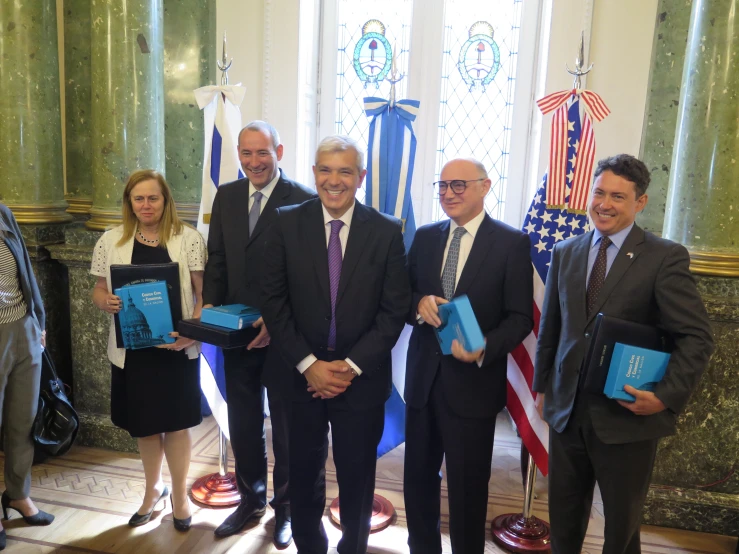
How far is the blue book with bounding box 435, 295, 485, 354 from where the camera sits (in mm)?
2002

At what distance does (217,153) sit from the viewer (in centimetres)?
340

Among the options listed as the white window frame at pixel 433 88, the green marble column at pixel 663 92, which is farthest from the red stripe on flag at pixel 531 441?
the white window frame at pixel 433 88

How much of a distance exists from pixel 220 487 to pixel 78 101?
2.99m

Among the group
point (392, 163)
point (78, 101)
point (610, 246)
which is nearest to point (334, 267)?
point (610, 246)

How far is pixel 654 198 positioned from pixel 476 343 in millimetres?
2465

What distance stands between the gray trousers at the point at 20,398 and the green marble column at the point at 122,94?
1.09 m

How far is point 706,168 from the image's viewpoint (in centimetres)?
288

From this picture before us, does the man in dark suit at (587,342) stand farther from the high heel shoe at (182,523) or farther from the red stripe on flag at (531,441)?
the high heel shoe at (182,523)

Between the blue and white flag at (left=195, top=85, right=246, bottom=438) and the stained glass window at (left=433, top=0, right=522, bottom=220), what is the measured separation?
177cm

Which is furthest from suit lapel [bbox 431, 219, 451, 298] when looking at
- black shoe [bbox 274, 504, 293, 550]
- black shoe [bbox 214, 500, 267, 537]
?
black shoe [bbox 214, 500, 267, 537]

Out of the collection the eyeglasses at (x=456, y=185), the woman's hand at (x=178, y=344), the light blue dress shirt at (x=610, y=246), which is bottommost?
the woman's hand at (x=178, y=344)

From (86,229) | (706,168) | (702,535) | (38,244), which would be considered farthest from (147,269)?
(702,535)

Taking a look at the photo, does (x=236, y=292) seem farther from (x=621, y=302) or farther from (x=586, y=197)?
(x=586, y=197)

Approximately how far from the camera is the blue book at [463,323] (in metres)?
2.00
